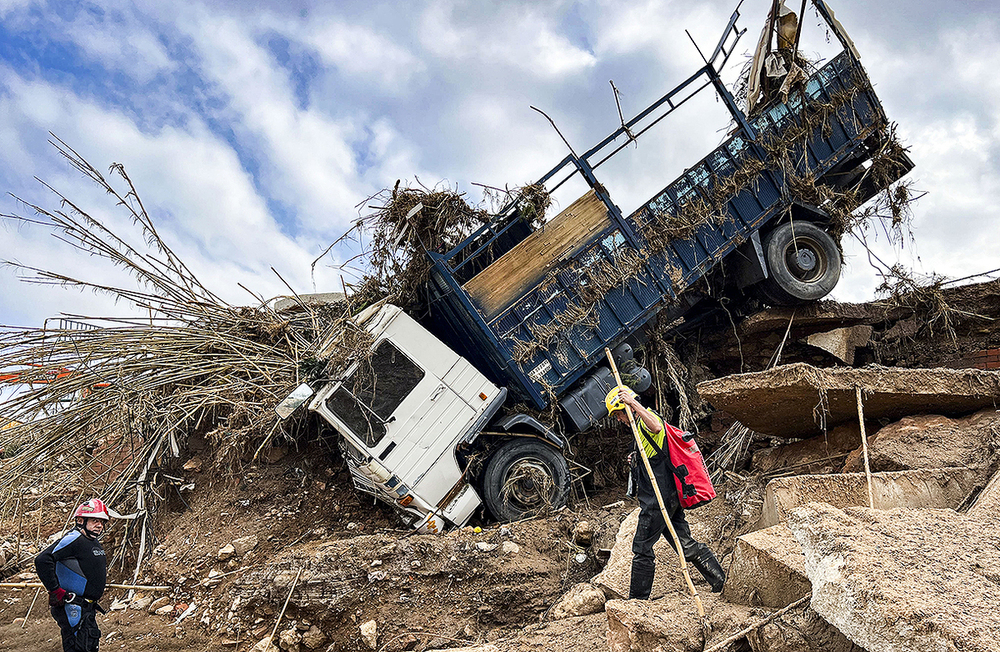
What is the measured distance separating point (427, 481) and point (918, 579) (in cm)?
452

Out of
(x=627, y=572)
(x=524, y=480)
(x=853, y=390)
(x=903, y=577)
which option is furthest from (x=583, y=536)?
(x=903, y=577)

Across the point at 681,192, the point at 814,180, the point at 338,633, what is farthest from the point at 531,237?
the point at 338,633

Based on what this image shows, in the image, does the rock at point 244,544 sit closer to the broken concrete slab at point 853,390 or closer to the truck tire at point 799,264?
the broken concrete slab at point 853,390

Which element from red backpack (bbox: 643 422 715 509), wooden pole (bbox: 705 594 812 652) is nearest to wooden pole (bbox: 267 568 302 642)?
red backpack (bbox: 643 422 715 509)

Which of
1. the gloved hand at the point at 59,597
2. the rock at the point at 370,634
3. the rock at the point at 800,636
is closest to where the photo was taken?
the rock at the point at 800,636

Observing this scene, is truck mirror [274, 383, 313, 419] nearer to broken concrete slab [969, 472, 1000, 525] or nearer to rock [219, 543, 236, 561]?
rock [219, 543, 236, 561]

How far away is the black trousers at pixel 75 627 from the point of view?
15.7 ft

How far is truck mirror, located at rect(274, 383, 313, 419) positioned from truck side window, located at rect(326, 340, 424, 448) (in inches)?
9.7

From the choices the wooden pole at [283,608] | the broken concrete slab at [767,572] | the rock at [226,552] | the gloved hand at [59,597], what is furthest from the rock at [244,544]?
the broken concrete slab at [767,572]

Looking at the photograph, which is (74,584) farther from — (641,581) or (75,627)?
(641,581)

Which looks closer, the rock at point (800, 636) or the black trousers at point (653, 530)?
the rock at point (800, 636)

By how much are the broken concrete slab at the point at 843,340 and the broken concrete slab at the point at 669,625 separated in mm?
5632

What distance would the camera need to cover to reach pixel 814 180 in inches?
295

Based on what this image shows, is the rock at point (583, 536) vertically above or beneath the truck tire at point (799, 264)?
beneath
